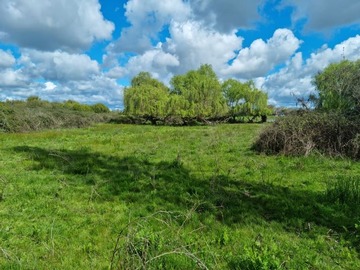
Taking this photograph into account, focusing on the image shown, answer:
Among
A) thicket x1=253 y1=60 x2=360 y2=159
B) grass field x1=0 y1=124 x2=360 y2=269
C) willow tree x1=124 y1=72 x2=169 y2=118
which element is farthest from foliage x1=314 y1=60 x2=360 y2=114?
willow tree x1=124 y1=72 x2=169 y2=118

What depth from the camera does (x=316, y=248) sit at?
5.90 m

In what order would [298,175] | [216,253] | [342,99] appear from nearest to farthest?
[216,253], [298,175], [342,99]

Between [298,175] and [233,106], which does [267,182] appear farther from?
[233,106]

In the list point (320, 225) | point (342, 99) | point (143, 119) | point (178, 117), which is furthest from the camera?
point (143, 119)

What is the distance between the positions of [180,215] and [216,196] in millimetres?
4900

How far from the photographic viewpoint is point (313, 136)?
1627cm

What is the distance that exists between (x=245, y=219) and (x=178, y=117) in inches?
1998

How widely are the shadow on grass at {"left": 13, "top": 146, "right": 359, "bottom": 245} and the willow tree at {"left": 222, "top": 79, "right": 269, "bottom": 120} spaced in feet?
165

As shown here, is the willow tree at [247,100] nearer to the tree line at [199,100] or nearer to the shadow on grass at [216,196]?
the tree line at [199,100]

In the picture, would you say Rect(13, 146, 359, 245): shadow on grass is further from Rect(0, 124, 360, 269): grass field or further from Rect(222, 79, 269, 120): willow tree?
Rect(222, 79, 269, 120): willow tree

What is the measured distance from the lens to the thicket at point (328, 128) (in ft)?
50.8

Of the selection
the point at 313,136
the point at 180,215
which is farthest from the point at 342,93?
the point at 180,215

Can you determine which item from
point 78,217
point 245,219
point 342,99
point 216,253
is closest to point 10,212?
point 78,217

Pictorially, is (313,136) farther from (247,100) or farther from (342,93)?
(247,100)
